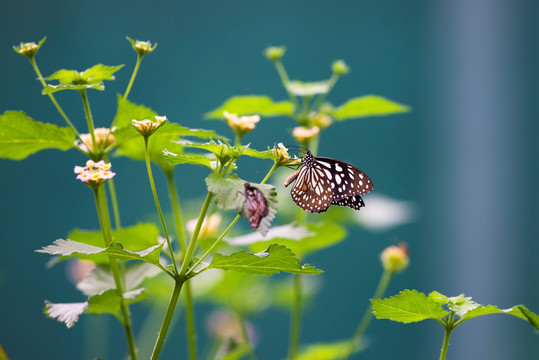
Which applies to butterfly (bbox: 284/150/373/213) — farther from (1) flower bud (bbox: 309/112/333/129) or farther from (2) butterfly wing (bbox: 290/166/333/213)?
(1) flower bud (bbox: 309/112/333/129)

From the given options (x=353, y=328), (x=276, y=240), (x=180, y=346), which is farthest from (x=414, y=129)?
(x=276, y=240)

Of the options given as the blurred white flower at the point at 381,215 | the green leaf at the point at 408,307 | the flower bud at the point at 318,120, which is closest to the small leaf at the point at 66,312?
the green leaf at the point at 408,307

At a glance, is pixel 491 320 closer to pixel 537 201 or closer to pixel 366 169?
pixel 537 201

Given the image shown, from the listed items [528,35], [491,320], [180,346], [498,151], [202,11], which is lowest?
[180,346]

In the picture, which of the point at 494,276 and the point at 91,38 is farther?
the point at 494,276

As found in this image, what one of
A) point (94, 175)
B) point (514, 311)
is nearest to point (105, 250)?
point (94, 175)

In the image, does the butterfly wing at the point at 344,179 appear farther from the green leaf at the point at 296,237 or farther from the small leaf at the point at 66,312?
the small leaf at the point at 66,312

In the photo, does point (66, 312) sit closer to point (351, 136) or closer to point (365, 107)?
point (365, 107)
